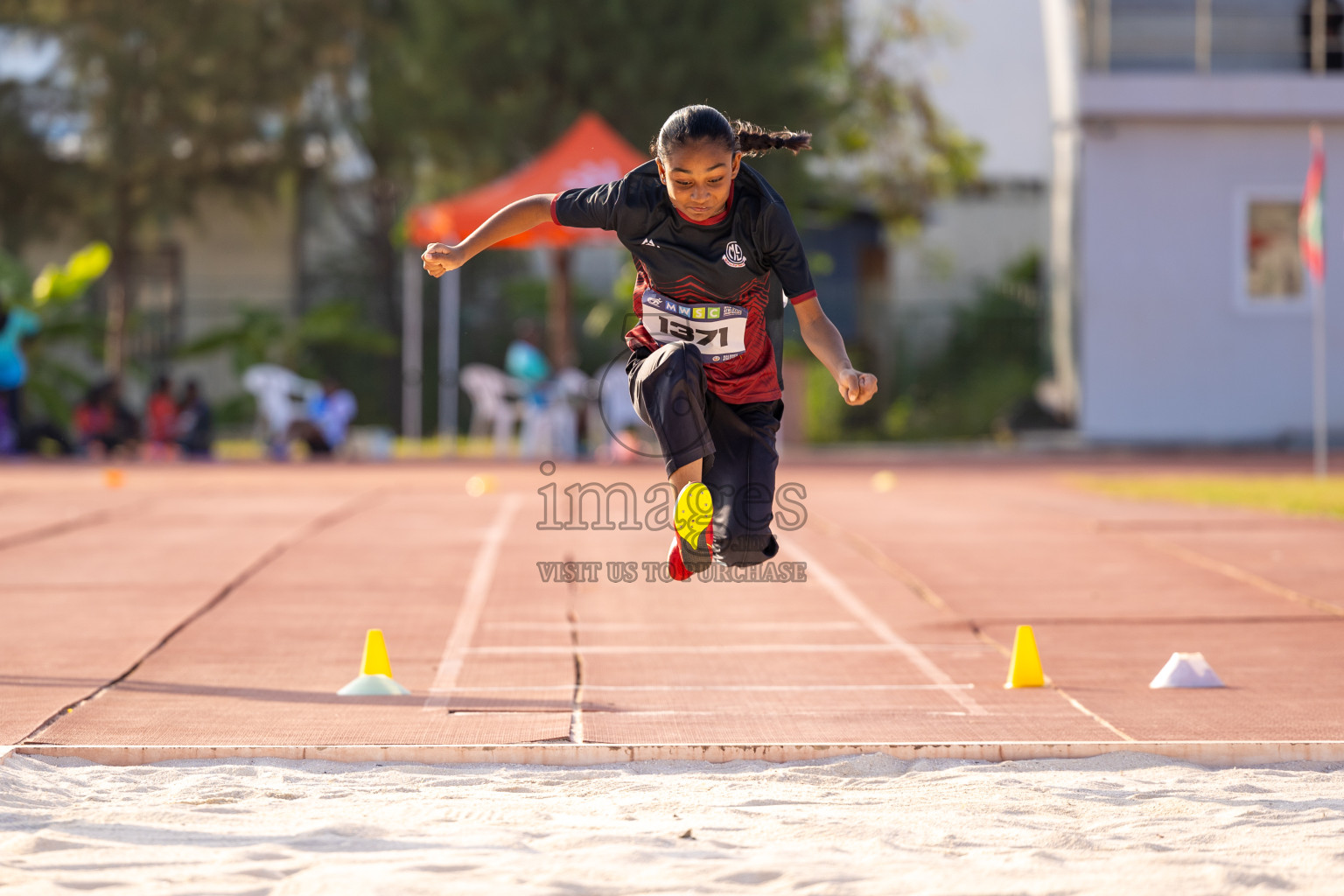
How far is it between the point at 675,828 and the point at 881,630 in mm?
4016

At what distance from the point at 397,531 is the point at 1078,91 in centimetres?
1323

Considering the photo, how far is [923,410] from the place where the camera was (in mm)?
27188

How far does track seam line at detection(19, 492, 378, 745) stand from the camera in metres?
6.21

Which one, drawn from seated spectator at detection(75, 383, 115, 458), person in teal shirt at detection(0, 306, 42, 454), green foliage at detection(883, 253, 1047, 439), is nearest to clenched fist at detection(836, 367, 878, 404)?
person in teal shirt at detection(0, 306, 42, 454)

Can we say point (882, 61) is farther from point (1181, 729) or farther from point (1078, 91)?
point (1181, 729)

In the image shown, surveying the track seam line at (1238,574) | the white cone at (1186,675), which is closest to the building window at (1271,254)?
the track seam line at (1238,574)

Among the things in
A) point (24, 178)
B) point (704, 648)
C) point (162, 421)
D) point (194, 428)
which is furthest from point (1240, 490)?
point (24, 178)

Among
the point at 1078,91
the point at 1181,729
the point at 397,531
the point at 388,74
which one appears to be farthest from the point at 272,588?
the point at 388,74

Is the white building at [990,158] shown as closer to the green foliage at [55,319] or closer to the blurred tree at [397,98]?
the blurred tree at [397,98]

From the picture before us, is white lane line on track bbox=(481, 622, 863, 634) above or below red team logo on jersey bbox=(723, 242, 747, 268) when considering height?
below

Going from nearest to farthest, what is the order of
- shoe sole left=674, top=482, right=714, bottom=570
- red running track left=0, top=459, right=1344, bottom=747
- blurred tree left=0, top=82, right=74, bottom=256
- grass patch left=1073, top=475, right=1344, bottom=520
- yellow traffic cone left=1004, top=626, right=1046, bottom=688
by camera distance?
shoe sole left=674, top=482, right=714, bottom=570 → red running track left=0, top=459, right=1344, bottom=747 → yellow traffic cone left=1004, top=626, right=1046, bottom=688 → grass patch left=1073, top=475, right=1344, bottom=520 → blurred tree left=0, top=82, right=74, bottom=256

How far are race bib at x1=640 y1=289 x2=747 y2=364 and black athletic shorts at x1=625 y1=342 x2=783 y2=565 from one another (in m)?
0.14

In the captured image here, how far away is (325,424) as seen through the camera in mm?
21453

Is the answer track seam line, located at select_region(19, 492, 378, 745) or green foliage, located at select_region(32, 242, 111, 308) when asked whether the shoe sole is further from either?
green foliage, located at select_region(32, 242, 111, 308)
